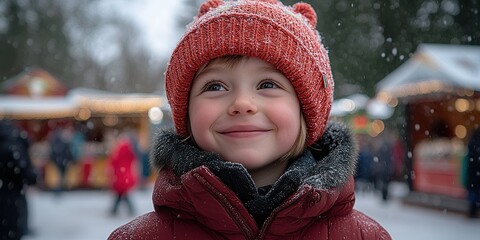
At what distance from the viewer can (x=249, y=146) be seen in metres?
1.61

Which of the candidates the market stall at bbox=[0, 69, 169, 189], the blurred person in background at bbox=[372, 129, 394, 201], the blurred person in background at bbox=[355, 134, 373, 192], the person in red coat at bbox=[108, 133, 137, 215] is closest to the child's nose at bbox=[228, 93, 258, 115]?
the person in red coat at bbox=[108, 133, 137, 215]

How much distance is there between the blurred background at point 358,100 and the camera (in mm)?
11969

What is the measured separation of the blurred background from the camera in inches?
471

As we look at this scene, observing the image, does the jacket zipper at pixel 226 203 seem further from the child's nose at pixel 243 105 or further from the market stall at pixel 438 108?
the market stall at pixel 438 108

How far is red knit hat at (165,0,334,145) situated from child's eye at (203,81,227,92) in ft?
0.25

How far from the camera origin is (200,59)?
65.4 inches

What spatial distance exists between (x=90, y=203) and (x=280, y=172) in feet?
38.2

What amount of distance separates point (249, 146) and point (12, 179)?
5.29m

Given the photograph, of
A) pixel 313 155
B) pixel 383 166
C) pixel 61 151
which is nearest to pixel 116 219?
pixel 61 151

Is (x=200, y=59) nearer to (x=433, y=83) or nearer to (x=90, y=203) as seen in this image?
(x=433, y=83)

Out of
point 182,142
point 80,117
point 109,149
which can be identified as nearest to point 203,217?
point 182,142

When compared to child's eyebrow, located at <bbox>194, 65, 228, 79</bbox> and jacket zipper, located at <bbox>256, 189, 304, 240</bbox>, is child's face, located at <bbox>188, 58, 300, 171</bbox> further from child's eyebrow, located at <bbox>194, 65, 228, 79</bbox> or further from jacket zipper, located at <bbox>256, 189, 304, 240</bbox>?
jacket zipper, located at <bbox>256, 189, 304, 240</bbox>

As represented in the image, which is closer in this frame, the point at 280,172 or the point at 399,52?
the point at 280,172

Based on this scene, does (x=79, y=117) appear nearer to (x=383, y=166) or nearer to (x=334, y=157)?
(x=383, y=166)
